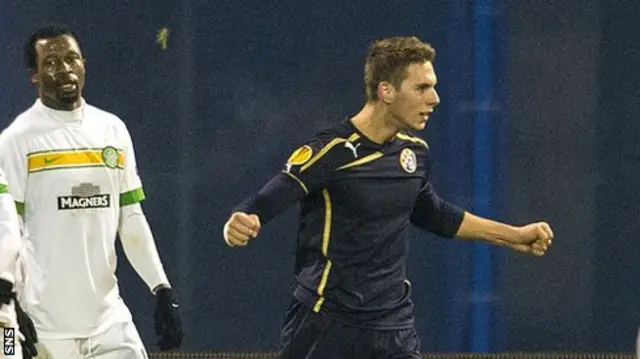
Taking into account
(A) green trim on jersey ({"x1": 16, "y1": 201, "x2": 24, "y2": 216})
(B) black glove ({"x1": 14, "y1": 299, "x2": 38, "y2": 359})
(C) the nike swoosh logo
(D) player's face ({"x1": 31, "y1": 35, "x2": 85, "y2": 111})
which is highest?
(D) player's face ({"x1": 31, "y1": 35, "x2": 85, "y2": 111})

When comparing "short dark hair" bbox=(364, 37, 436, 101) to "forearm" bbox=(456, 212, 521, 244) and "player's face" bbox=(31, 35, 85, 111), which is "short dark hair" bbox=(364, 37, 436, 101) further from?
"player's face" bbox=(31, 35, 85, 111)

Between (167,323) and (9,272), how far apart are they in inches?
42.8

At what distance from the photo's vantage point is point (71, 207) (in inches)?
237

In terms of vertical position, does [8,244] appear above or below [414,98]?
below

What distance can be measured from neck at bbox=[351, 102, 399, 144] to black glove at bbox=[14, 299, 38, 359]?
1255mm

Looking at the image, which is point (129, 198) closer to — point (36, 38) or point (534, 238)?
point (36, 38)

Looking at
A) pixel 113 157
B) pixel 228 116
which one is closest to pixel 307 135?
pixel 228 116

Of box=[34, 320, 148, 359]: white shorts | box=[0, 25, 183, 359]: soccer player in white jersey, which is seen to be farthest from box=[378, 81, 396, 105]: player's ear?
box=[34, 320, 148, 359]: white shorts

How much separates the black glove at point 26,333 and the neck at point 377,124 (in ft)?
4.12

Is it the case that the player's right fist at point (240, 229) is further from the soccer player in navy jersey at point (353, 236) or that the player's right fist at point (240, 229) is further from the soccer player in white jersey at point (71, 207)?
the soccer player in white jersey at point (71, 207)

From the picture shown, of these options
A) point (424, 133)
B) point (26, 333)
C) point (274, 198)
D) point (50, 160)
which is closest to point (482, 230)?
point (274, 198)

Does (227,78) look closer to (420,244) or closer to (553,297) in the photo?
(420,244)

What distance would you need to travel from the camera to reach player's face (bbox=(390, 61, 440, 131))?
596 centimetres

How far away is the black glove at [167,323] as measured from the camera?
20.9ft
